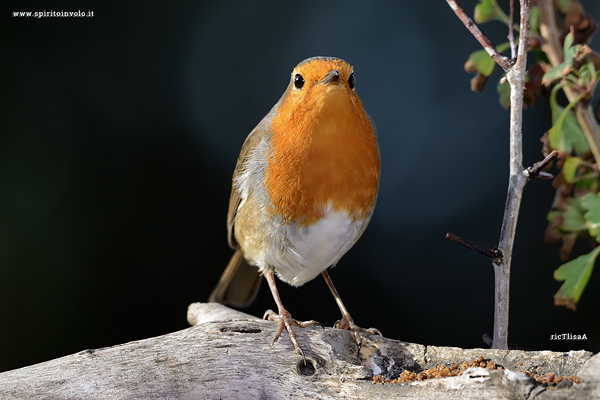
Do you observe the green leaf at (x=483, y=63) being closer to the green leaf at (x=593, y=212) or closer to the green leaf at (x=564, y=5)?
the green leaf at (x=564, y=5)

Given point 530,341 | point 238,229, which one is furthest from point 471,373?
point 530,341

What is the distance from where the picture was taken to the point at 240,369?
66.1 inches

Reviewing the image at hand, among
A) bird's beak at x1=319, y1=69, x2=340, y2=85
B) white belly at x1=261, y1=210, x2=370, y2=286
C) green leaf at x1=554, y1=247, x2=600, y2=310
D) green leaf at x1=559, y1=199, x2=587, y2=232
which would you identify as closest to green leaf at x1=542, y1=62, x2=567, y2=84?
green leaf at x1=559, y1=199, x2=587, y2=232

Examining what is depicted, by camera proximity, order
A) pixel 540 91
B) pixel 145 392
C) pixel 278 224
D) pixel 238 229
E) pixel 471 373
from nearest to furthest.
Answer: pixel 471 373 < pixel 145 392 < pixel 540 91 < pixel 278 224 < pixel 238 229

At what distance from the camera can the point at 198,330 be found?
1775mm

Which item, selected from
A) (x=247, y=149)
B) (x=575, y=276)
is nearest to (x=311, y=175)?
(x=247, y=149)

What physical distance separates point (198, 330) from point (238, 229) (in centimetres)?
67

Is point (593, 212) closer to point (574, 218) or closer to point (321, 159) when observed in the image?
point (574, 218)

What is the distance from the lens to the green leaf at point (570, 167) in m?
1.83

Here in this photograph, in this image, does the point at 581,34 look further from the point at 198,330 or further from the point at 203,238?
the point at 203,238

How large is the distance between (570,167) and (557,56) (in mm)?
381

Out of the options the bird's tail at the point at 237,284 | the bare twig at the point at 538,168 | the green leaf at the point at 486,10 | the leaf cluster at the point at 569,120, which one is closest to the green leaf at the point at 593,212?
the leaf cluster at the point at 569,120

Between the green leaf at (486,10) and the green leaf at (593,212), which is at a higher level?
the green leaf at (486,10)

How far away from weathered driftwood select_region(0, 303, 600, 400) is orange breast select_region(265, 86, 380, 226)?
46cm
